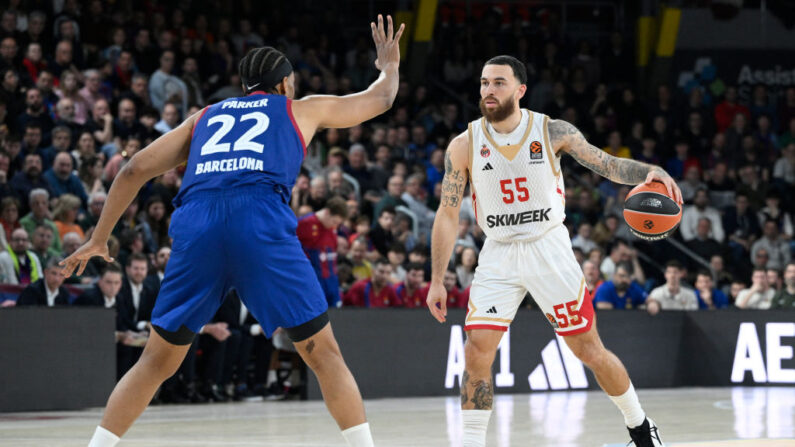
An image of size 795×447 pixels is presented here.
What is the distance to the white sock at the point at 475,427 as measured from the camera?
6.68m

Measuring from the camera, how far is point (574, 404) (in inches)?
491

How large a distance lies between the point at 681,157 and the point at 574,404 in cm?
957

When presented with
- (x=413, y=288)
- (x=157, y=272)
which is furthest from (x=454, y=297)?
(x=157, y=272)

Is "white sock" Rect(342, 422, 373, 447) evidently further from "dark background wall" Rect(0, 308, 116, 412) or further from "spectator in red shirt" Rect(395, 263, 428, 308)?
"spectator in red shirt" Rect(395, 263, 428, 308)

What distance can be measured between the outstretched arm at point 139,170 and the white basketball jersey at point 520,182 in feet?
6.76

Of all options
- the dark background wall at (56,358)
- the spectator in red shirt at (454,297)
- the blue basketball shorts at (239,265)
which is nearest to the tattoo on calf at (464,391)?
the blue basketball shorts at (239,265)

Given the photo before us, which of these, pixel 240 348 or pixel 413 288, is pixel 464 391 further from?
pixel 413 288

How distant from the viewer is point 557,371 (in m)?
14.7

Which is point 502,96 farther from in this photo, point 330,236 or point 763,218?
point 763,218

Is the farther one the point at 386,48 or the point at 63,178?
the point at 63,178

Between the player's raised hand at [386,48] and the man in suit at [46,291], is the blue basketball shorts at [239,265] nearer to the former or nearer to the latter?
the player's raised hand at [386,48]

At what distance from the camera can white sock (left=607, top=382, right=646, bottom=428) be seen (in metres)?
7.08

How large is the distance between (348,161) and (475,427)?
10.6 metres

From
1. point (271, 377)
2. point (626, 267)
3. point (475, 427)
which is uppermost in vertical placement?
point (626, 267)
